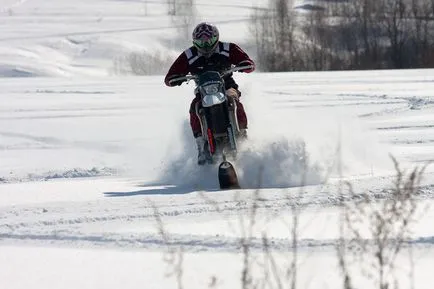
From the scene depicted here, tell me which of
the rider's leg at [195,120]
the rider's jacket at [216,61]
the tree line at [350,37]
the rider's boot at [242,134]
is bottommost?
the tree line at [350,37]

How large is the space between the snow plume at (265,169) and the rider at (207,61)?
22 cm

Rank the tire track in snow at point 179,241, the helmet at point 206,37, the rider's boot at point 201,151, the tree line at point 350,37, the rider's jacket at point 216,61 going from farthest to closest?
1. the tree line at point 350,37
2. the rider's jacket at point 216,61
3. the helmet at point 206,37
4. the rider's boot at point 201,151
5. the tire track in snow at point 179,241

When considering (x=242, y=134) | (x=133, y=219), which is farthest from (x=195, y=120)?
(x=133, y=219)

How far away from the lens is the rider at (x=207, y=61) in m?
8.22

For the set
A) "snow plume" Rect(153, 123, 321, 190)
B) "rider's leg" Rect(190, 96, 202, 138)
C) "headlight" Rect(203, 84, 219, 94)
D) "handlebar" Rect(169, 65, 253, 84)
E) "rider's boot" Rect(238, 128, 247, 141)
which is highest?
"handlebar" Rect(169, 65, 253, 84)

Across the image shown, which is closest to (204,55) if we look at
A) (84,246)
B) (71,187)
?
(71,187)

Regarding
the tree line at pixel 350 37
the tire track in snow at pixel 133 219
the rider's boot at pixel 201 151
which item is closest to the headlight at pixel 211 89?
the rider's boot at pixel 201 151

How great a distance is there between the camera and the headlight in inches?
308

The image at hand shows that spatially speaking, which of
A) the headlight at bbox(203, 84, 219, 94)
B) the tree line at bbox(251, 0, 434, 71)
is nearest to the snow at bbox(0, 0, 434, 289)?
the headlight at bbox(203, 84, 219, 94)

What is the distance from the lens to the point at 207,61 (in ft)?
28.0

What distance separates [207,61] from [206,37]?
0.30 metres

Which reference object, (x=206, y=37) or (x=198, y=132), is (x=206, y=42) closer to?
(x=206, y=37)

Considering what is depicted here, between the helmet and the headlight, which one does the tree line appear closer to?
the helmet

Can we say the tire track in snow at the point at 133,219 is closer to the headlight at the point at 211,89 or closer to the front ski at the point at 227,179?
the front ski at the point at 227,179
